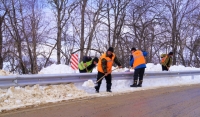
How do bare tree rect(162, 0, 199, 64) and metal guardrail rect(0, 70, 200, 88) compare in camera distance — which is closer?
metal guardrail rect(0, 70, 200, 88)

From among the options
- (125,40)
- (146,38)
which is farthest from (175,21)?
(125,40)

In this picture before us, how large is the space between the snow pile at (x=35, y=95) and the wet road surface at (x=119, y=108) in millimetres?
401

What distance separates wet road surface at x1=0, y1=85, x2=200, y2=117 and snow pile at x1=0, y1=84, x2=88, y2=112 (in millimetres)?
401

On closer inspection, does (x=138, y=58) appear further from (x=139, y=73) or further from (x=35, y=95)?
(x=35, y=95)

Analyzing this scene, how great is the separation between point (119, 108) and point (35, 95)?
2361 millimetres

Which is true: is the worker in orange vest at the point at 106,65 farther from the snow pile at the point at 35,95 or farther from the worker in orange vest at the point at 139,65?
the worker in orange vest at the point at 139,65

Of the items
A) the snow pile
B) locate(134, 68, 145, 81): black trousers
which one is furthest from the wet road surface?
locate(134, 68, 145, 81): black trousers

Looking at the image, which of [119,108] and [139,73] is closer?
[119,108]

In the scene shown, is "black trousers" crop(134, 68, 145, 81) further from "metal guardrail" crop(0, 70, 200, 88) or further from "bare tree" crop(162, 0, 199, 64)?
"bare tree" crop(162, 0, 199, 64)

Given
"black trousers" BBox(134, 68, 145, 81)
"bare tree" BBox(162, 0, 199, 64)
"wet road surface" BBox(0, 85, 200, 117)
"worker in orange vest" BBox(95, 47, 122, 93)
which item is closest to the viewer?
"wet road surface" BBox(0, 85, 200, 117)

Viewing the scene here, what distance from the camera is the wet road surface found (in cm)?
601

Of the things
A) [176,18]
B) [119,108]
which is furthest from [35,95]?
[176,18]

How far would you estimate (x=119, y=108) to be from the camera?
22.0 ft

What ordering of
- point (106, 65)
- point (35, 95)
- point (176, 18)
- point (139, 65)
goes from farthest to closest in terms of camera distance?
point (176, 18)
point (139, 65)
point (106, 65)
point (35, 95)
